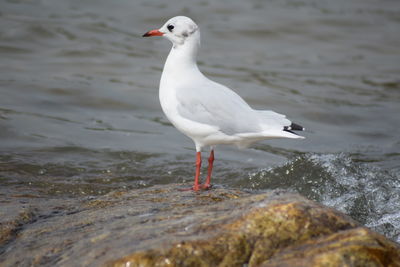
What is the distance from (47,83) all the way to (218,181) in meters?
4.20

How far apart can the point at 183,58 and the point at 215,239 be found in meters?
2.32

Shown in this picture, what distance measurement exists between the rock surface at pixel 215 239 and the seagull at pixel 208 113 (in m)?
1.02

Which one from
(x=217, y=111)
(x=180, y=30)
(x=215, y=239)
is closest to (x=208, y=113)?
(x=217, y=111)

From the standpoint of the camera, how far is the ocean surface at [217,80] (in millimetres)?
6496

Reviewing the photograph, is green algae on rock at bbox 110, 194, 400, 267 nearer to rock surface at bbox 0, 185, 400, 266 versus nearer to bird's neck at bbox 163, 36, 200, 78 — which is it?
rock surface at bbox 0, 185, 400, 266

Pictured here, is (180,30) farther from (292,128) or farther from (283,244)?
(283,244)

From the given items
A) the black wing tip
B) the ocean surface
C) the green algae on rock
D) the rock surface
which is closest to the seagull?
the black wing tip

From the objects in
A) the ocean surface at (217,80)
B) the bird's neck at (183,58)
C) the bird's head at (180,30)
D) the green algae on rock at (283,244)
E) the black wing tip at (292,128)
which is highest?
the bird's head at (180,30)

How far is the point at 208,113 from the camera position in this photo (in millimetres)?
4805

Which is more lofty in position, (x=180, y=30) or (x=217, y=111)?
(x=180, y=30)

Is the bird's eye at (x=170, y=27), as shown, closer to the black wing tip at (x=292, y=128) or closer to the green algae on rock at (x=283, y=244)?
the black wing tip at (x=292, y=128)

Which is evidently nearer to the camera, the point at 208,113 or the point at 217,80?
the point at 208,113

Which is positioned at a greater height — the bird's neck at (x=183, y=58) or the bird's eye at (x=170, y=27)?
the bird's eye at (x=170, y=27)

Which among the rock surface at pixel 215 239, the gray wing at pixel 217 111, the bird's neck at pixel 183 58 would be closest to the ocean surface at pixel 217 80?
the rock surface at pixel 215 239
